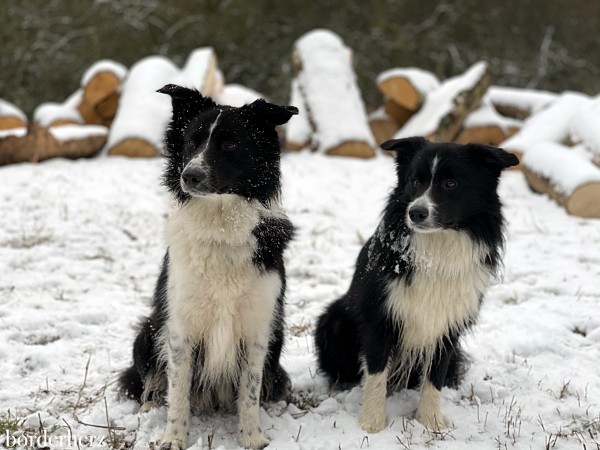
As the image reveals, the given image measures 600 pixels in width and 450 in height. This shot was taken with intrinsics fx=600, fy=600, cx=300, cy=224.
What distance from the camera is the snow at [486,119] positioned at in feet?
37.9

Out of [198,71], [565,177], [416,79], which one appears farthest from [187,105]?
[416,79]

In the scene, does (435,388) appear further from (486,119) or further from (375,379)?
(486,119)

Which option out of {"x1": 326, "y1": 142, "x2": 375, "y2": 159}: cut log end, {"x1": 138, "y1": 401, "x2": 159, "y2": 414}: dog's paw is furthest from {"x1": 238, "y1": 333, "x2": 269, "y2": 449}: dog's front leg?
{"x1": 326, "y1": 142, "x2": 375, "y2": 159}: cut log end

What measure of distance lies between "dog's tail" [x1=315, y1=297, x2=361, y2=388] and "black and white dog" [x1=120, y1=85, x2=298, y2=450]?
0.72m

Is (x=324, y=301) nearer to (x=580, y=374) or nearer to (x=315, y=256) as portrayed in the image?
(x=315, y=256)

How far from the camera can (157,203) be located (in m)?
8.39

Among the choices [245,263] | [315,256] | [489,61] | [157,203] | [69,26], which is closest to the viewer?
[245,263]

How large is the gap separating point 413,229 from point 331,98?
27.5 feet

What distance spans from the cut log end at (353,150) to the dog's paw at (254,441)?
27.1 ft

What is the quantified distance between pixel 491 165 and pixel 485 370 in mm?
1627

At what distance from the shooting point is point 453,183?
3.63 m

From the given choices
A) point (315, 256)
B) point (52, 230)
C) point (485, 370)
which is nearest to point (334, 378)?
point (485, 370)

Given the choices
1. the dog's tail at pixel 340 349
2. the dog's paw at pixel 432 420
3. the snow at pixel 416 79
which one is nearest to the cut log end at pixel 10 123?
the snow at pixel 416 79

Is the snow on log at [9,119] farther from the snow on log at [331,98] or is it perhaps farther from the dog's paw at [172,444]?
the dog's paw at [172,444]
